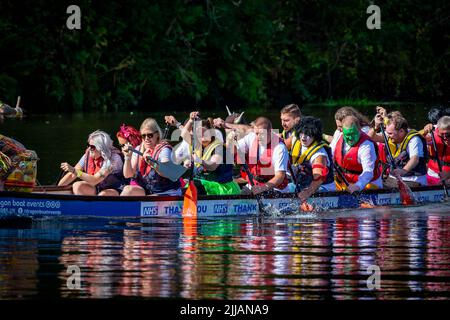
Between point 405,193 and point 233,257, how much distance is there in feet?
18.7

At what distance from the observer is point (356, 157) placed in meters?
18.0

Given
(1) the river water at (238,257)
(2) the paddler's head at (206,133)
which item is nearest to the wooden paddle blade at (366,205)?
(1) the river water at (238,257)

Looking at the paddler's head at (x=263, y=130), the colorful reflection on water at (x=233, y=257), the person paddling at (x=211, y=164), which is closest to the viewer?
the colorful reflection on water at (x=233, y=257)

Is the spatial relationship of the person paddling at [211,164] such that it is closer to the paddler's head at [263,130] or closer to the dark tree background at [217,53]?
the paddler's head at [263,130]

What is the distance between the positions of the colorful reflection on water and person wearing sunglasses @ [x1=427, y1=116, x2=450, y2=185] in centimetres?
288

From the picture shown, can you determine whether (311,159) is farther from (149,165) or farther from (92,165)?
(92,165)

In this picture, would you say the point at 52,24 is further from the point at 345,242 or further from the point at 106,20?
the point at 345,242

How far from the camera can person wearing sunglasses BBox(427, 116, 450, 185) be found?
1948 centimetres

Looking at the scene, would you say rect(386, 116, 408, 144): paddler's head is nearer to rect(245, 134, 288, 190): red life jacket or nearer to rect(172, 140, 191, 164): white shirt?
rect(245, 134, 288, 190): red life jacket

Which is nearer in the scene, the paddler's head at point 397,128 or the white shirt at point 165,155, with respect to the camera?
the white shirt at point 165,155

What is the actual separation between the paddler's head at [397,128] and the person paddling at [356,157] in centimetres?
101

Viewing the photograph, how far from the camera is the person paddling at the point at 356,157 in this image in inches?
698

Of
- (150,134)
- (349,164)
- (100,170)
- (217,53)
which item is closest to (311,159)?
(349,164)
